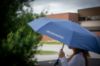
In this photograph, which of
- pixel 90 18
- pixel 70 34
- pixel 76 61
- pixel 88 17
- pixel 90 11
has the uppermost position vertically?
pixel 70 34

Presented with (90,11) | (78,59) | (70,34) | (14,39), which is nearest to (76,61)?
(78,59)

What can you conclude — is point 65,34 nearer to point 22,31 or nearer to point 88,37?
point 88,37

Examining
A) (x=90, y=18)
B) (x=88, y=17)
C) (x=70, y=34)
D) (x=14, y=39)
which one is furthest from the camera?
(x=88, y=17)

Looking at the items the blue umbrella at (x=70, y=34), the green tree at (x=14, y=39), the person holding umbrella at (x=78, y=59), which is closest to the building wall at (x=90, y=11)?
the green tree at (x=14, y=39)

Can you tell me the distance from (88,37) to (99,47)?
10.6 inches

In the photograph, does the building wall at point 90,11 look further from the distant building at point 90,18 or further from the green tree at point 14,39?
the green tree at point 14,39

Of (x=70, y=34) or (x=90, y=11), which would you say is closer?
(x=70, y=34)

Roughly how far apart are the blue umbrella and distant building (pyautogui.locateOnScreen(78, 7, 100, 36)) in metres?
63.7

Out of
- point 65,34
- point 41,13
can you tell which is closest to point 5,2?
point 65,34

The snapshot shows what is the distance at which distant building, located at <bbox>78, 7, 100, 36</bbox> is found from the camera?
69.6m

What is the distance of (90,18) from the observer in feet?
235

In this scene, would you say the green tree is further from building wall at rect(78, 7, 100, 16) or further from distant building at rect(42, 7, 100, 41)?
building wall at rect(78, 7, 100, 16)

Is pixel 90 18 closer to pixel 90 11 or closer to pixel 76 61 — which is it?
pixel 90 11

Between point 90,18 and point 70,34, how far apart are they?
67.3 m
